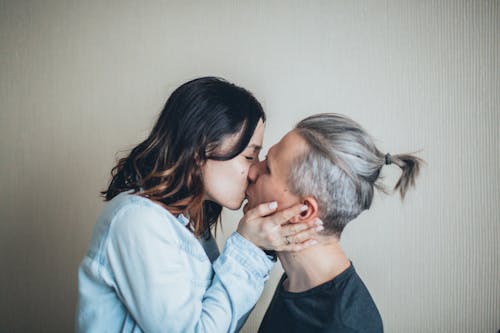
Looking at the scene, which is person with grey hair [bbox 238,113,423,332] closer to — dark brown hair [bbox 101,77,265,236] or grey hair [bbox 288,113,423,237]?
grey hair [bbox 288,113,423,237]

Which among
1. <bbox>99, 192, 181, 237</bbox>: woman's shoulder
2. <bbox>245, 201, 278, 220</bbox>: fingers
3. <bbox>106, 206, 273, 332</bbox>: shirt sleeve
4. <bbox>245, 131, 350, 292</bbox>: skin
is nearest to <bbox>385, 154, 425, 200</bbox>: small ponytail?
<bbox>245, 131, 350, 292</bbox>: skin

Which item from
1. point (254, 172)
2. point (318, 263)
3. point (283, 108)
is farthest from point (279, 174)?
point (283, 108)

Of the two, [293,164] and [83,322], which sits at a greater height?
[293,164]

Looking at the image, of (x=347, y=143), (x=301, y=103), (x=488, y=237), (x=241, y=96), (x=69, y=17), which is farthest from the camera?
(x=69, y=17)

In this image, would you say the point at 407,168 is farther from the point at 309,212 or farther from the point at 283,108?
the point at 283,108

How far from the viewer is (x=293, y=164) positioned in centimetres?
92

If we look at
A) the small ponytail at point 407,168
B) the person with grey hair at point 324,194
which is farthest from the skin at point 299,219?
the small ponytail at point 407,168

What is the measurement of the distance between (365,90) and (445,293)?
0.86 metres

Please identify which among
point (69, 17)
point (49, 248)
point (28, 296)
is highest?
point (69, 17)

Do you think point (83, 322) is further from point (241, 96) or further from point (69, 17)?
point (69, 17)

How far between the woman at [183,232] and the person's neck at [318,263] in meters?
0.05

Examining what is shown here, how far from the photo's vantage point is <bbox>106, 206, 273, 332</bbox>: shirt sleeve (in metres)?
0.79

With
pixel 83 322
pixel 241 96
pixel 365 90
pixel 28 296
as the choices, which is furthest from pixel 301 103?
pixel 28 296

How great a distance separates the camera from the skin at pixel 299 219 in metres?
0.91
